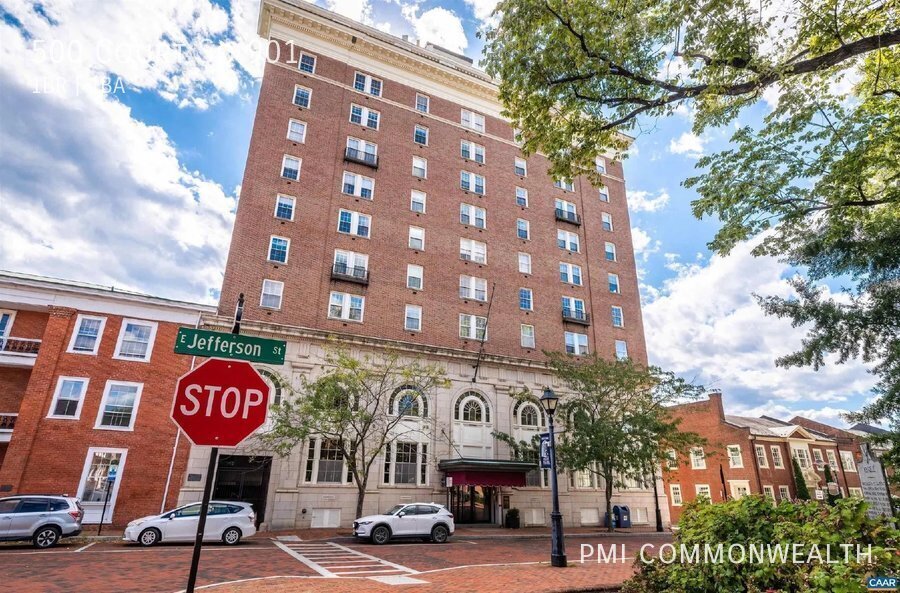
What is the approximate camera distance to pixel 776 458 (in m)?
45.3

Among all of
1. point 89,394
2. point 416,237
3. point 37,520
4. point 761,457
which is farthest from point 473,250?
point 761,457

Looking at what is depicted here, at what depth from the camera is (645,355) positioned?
37.1m

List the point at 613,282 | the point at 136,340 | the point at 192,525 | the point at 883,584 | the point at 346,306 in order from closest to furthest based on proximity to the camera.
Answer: the point at 883,584 < the point at 192,525 < the point at 136,340 < the point at 346,306 < the point at 613,282

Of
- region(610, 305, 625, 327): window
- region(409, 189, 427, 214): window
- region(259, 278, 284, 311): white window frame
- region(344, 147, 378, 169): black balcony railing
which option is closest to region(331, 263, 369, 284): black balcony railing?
region(259, 278, 284, 311): white window frame

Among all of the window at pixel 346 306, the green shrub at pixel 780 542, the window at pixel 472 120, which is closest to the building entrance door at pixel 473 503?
the window at pixel 346 306

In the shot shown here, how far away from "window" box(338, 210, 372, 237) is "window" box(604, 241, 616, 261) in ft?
64.7

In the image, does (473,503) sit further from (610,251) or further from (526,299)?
(610,251)

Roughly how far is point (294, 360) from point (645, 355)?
2606 centimetres

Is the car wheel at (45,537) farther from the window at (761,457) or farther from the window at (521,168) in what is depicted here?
the window at (761,457)

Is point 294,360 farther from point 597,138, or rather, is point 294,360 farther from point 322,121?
point 597,138

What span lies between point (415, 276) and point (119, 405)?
55.5 ft

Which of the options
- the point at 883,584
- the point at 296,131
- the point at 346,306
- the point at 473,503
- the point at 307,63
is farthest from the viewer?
the point at 307,63

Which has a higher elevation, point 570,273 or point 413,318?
point 570,273

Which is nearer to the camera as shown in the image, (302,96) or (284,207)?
(284,207)
